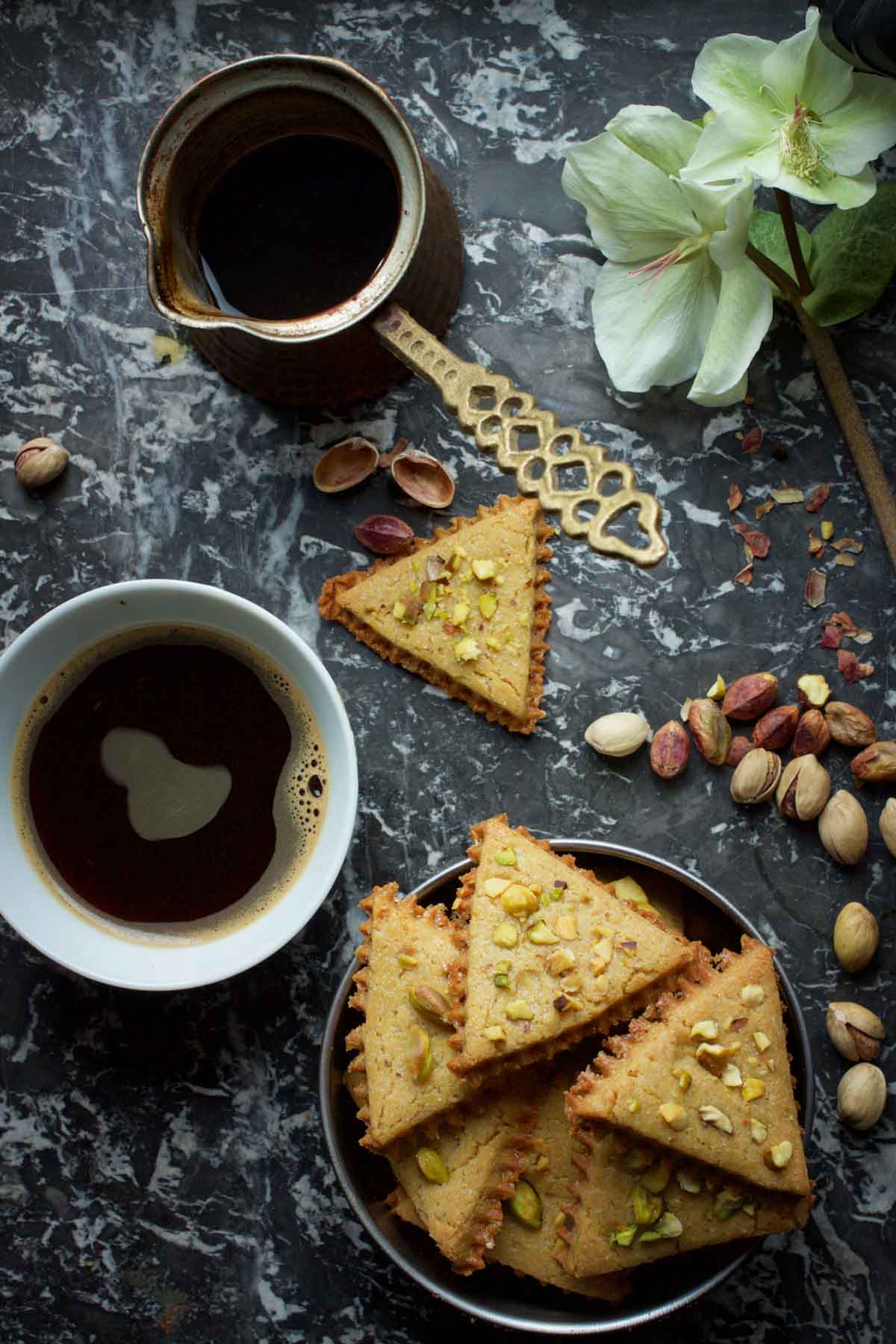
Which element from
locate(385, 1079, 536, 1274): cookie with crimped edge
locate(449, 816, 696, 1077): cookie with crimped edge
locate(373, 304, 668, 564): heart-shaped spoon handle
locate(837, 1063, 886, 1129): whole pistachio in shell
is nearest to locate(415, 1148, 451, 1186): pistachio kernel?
locate(385, 1079, 536, 1274): cookie with crimped edge

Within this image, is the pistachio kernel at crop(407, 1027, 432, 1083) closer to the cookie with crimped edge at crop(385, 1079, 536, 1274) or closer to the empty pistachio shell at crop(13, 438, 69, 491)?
the cookie with crimped edge at crop(385, 1079, 536, 1274)

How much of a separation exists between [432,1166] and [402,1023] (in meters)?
0.17

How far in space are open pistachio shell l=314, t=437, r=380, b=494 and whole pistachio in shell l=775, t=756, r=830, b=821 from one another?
28.6 inches

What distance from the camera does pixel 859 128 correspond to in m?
1.39

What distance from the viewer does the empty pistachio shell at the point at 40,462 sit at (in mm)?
1618

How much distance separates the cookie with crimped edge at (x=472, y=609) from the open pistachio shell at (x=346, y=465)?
0.13 m

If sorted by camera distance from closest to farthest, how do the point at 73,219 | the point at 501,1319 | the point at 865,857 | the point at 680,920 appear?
the point at 501,1319, the point at 680,920, the point at 865,857, the point at 73,219

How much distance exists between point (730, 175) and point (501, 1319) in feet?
4.61

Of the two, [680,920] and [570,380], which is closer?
[680,920]

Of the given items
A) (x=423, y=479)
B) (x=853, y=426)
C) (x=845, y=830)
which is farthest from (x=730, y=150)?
(x=845, y=830)

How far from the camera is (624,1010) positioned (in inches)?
52.8

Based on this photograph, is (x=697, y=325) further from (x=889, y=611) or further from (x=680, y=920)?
(x=680, y=920)

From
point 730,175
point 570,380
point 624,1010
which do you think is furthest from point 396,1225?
point 730,175

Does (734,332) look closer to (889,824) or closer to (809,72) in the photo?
(809,72)
